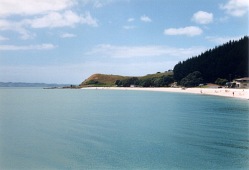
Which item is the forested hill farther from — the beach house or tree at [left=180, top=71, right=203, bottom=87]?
the beach house

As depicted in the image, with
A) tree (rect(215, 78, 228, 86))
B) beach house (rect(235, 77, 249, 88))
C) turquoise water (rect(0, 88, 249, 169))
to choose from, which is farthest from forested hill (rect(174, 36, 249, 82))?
turquoise water (rect(0, 88, 249, 169))

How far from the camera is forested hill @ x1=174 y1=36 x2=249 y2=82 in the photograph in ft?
474

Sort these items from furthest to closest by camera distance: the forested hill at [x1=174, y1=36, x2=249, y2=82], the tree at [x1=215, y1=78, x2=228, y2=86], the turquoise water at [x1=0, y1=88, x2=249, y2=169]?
the forested hill at [x1=174, y1=36, x2=249, y2=82], the tree at [x1=215, y1=78, x2=228, y2=86], the turquoise water at [x1=0, y1=88, x2=249, y2=169]

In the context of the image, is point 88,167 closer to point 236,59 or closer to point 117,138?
point 117,138

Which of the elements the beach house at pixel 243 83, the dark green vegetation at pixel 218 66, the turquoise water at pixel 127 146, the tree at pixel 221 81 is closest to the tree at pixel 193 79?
the dark green vegetation at pixel 218 66

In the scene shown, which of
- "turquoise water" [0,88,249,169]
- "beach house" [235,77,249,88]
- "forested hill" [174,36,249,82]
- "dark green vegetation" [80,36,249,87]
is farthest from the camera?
"forested hill" [174,36,249,82]

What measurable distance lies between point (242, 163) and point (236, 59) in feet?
441

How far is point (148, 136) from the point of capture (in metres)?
29.6

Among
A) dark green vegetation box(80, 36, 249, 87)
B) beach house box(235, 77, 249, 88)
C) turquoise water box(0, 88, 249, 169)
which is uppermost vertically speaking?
dark green vegetation box(80, 36, 249, 87)

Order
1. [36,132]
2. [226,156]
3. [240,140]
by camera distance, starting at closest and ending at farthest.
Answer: [226,156] < [240,140] < [36,132]

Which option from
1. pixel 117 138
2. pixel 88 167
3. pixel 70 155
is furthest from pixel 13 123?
pixel 88 167

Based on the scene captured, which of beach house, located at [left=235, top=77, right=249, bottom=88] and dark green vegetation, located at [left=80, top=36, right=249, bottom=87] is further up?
dark green vegetation, located at [left=80, top=36, right=249, bottom=87]

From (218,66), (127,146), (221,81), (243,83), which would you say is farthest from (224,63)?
(127,146)

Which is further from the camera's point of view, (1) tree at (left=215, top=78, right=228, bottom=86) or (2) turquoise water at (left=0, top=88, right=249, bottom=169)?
(1) tree at (left=215, top=78, right=228, bottom=86)
